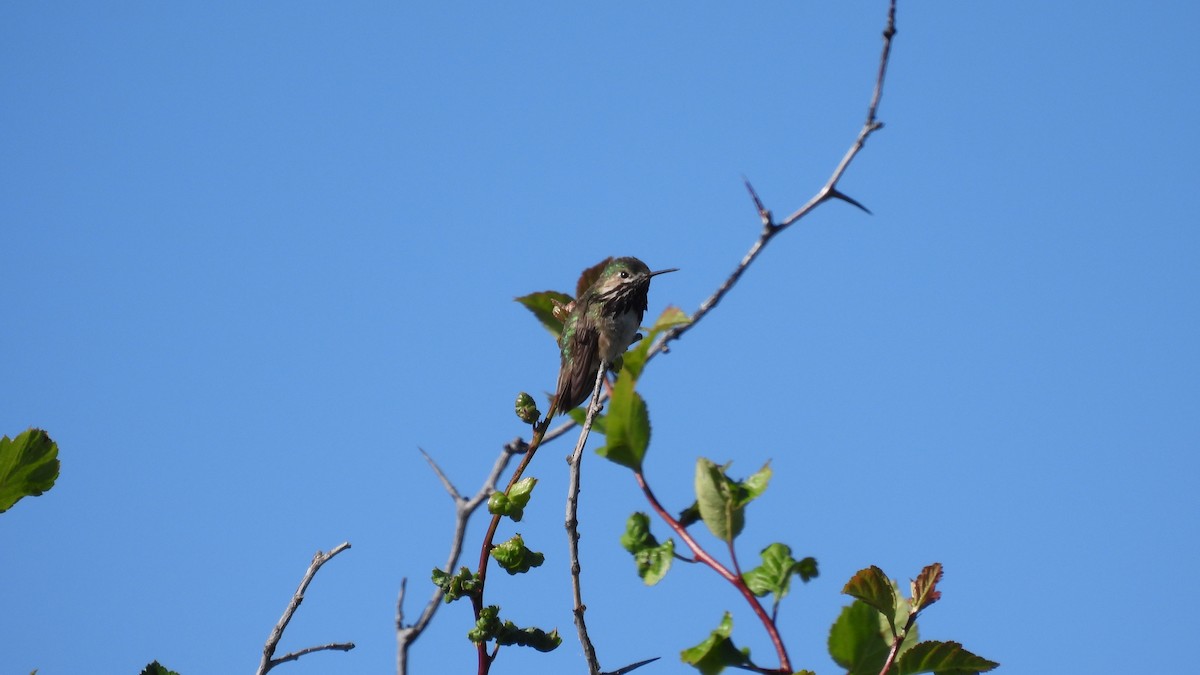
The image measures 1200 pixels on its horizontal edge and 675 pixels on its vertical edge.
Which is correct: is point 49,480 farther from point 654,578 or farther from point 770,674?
point 770,674

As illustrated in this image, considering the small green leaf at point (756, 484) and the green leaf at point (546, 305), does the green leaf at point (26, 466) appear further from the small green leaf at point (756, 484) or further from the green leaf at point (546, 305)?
the small green leaf at point (756, 484)

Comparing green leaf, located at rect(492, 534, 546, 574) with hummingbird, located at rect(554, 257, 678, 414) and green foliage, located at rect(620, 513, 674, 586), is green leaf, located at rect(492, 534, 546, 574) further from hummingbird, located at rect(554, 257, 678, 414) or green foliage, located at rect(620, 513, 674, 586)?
hummingbird, located at rect(554, 257, 678, 414)

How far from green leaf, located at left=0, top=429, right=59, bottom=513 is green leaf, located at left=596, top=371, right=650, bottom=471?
1.60m

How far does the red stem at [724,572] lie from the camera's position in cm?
247

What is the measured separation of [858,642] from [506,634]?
0.84 m

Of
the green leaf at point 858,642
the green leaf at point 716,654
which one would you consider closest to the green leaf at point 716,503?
the green leaf at point 716,654

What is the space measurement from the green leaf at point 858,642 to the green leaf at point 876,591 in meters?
0.06

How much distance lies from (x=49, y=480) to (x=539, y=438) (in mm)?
1369

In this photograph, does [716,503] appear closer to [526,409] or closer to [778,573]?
[778,573]

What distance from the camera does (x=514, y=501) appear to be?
288 cm

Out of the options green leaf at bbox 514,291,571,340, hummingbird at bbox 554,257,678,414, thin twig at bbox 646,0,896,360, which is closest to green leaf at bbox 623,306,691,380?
thin twig at bbox 646,0,896,360

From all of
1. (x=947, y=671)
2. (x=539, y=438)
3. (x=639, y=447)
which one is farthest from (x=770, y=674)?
(x=539, y=438)

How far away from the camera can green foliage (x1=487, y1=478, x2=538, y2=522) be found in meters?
2.87

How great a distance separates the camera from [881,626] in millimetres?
2670
